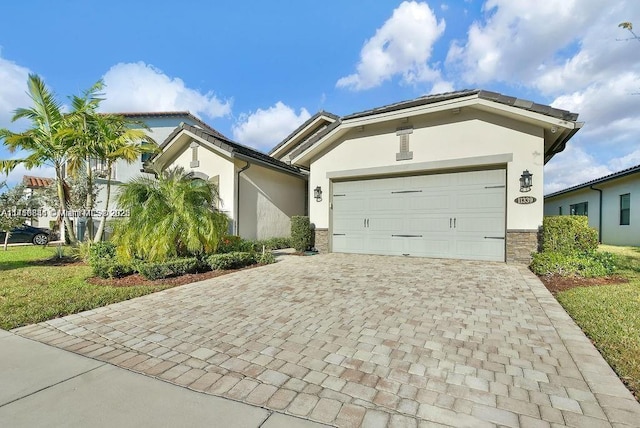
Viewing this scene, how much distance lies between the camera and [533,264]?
7465mm

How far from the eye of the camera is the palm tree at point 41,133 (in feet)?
32.0

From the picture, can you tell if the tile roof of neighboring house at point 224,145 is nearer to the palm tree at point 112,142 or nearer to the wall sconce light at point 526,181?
the palm tree at point 112,142

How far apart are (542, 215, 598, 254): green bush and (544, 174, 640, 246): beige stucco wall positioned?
8681 mm

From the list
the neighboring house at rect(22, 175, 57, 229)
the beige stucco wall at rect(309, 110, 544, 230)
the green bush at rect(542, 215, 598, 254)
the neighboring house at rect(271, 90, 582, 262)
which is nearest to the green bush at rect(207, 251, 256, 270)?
the neighboring house at rect(271, 90, 582, 262)

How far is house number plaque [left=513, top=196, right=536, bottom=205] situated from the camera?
8282 millimetres

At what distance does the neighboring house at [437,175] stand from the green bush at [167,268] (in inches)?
206

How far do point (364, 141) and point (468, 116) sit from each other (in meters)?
3.43

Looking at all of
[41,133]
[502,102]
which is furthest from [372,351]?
[41,133]

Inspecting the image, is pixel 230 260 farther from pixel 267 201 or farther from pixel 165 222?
pixel 267 201

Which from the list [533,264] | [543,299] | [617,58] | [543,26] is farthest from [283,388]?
[543,26]

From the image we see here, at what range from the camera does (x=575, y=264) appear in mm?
6797

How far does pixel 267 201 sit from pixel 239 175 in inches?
77.9

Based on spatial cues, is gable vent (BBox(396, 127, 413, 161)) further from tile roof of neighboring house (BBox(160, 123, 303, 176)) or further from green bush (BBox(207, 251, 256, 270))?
green bush (BBox(207, 251, 256, 270))

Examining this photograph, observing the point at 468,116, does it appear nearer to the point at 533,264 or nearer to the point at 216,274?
the point at 533,264
